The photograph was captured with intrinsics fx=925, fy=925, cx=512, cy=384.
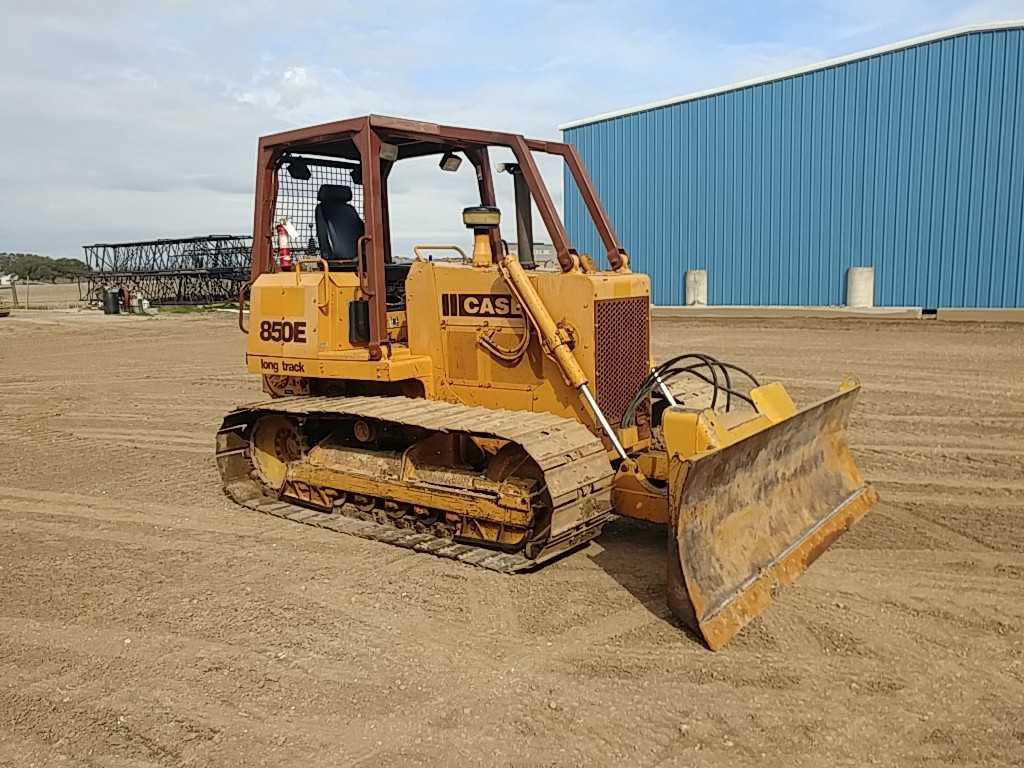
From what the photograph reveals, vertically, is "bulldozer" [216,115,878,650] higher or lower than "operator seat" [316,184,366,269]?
lower

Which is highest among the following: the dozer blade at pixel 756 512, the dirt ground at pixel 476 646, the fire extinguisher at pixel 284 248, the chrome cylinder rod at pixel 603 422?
the fire extinguisher at pixel 284 248

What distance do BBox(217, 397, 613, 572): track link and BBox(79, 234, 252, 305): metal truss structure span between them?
104 ft

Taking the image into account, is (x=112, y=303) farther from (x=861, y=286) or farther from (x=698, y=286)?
(x=861, y=286)

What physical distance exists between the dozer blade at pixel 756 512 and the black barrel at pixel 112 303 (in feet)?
104

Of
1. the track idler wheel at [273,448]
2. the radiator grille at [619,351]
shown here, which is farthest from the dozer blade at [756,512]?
the track idler wheel at [273,448]

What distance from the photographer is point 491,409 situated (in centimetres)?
632

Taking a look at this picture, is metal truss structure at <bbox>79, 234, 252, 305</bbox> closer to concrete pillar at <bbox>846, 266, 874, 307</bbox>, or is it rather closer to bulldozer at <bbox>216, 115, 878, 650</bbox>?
concrete pillar at <bbox>846, 266, 874, 307</bbox>

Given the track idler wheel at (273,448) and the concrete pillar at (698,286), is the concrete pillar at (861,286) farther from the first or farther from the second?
the track idler wheel at (273,448)

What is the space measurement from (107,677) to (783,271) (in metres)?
22.0

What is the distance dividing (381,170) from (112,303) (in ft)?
97.4

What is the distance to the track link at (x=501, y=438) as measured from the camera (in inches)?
205

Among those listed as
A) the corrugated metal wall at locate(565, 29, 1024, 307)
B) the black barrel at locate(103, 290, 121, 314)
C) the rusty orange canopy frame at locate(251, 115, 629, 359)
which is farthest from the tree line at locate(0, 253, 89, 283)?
the rusty orange canopy frame at locate(251, 115, 629, 359)

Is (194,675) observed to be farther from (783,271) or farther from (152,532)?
(783,271)

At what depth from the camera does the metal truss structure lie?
3766 centimetres
